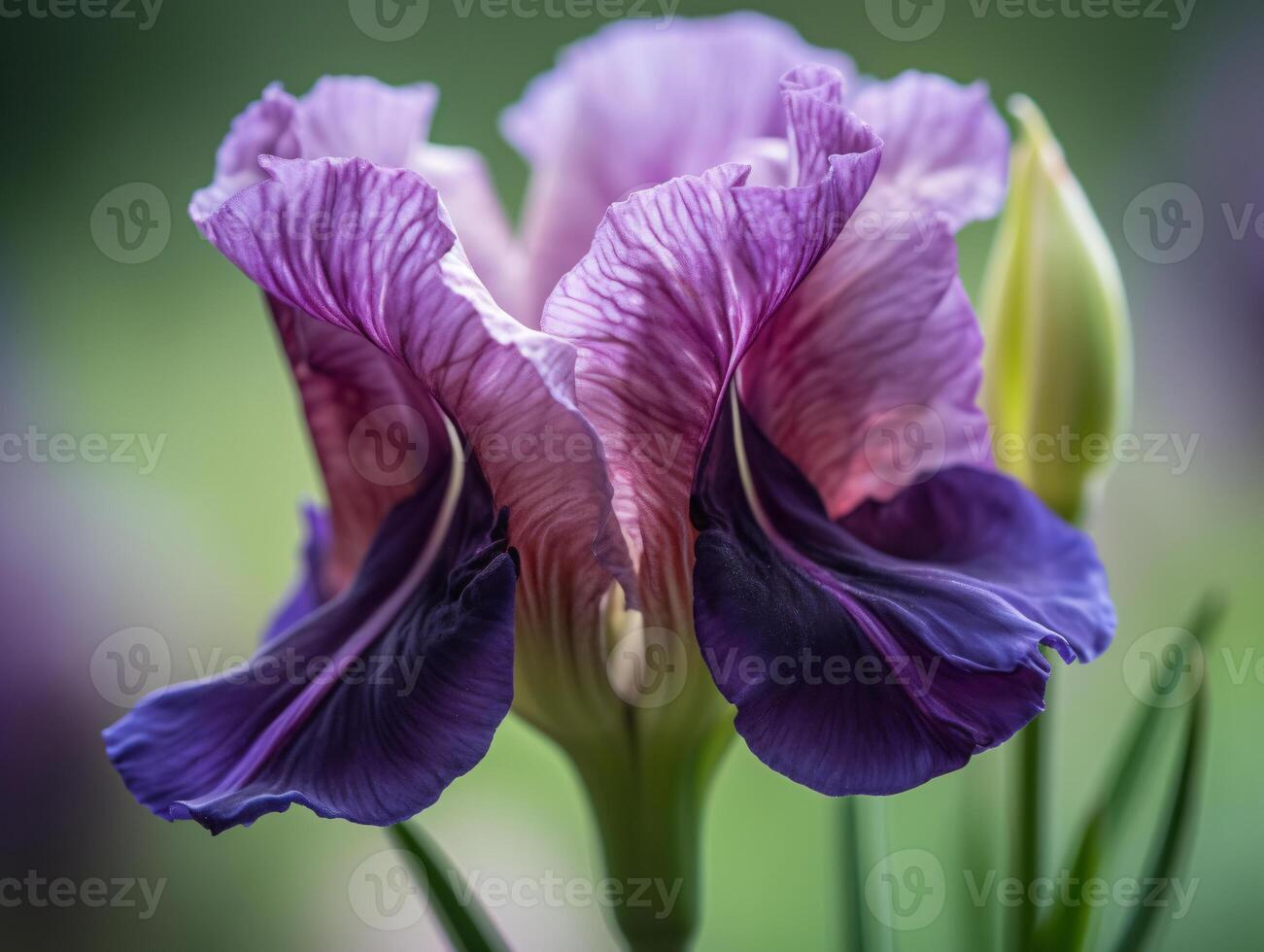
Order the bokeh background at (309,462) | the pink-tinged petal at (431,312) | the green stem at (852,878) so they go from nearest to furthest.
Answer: the pink-tinged petal at (431,312), the green stem at (852,878), the bokeh background at (309,462)

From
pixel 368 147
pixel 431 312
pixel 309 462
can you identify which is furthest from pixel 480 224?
pixel 309 462

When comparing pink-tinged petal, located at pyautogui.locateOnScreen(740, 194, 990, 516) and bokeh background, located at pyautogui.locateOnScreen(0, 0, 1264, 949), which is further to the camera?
bokeh background, located at pyautogui.locateOnScreen(0, 0, 1264, 949)

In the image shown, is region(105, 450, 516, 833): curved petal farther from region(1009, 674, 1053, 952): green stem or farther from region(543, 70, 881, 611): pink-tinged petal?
region(1009, 674, 1053, 952): green stem

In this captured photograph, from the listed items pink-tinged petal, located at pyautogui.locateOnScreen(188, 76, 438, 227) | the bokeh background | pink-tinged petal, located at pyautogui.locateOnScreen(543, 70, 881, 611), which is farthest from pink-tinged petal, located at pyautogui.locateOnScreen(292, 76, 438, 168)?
the bokeh background

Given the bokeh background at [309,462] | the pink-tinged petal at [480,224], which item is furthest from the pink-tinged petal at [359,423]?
the bokeh background at [309,462]

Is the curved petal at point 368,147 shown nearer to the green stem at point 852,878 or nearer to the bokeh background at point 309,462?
the green stem at point 852,878

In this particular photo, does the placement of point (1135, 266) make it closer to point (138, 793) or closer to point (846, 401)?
point (846, 401)

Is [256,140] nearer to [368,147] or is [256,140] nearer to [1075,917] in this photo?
[368,147]
